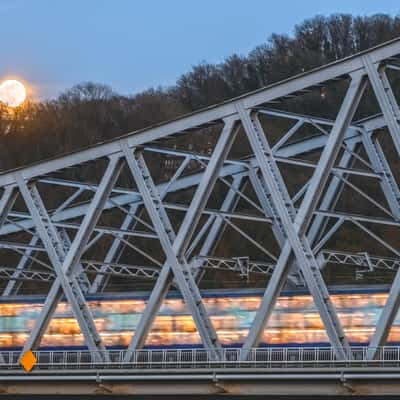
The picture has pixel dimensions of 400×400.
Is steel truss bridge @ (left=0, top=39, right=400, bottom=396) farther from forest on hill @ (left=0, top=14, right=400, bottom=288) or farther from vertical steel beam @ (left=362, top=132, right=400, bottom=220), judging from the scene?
forest on hill @ (left=0, top=14, right=400, bottom=288)

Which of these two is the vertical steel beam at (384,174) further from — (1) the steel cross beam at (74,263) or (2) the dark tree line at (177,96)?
(2) the dark tree line at (177,96)

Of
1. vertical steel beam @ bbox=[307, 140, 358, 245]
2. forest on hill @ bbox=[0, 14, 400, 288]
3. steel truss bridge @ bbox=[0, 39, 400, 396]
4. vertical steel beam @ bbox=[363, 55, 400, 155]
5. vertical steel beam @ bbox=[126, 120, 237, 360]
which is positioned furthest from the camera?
forest on hill @ bbox=[0, 14, 400, 288]

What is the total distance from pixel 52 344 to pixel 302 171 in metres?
49.7

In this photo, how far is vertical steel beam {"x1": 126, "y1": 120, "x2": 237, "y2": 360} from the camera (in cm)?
5447

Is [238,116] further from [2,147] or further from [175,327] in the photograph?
[2,147]

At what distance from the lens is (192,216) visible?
55062 millimetres

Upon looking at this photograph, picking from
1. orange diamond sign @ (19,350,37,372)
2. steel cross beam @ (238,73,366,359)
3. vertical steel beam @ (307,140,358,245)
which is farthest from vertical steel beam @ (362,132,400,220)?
orange diamond sign @ (19,350,37,372)

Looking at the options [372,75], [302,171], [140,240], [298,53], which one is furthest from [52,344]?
[298,53]

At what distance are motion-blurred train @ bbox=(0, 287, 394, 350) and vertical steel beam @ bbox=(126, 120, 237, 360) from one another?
6377 millimetres

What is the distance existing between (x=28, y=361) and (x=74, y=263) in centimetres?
450

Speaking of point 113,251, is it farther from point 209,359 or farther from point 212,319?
point 209,359

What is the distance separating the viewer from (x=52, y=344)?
221 feet

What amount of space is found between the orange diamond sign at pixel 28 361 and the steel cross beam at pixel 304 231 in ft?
31.2

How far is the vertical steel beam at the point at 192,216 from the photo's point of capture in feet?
179
